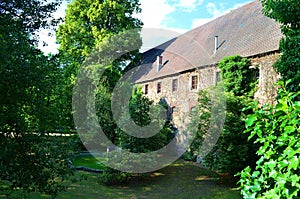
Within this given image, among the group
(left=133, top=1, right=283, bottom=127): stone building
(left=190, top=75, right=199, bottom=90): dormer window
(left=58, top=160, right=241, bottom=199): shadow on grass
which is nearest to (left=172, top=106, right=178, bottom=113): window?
(left=133, top=1, right=283, bottom=127): stone building

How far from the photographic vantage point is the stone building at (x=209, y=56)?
1241 centimetres

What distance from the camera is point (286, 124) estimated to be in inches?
97.4

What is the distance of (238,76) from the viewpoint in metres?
12.7

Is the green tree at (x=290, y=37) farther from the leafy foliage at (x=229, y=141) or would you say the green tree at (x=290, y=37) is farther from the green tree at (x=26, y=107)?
the green tree at (x=26, y=107)

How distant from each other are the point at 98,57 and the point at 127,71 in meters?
4.15


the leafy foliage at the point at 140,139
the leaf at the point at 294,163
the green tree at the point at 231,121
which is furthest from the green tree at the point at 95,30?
the leaf at the point at 294,163

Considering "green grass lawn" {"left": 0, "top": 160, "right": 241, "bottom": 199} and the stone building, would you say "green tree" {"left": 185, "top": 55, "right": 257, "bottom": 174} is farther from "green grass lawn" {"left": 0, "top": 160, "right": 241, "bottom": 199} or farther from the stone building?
"green grass lawn" {"left": 0, "top": 160, "right": 241, "bottom": 199}

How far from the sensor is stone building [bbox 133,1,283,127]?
12.4m

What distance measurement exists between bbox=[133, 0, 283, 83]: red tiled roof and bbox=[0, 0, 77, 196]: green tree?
31.4 feet

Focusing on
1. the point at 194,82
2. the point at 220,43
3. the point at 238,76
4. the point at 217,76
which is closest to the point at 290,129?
the point at 238,76

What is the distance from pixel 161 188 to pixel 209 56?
8844 millimetres

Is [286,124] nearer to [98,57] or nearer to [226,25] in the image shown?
[226,25]

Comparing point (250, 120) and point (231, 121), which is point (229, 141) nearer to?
point (231, 121)

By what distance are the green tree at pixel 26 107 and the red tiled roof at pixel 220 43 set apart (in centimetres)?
956
